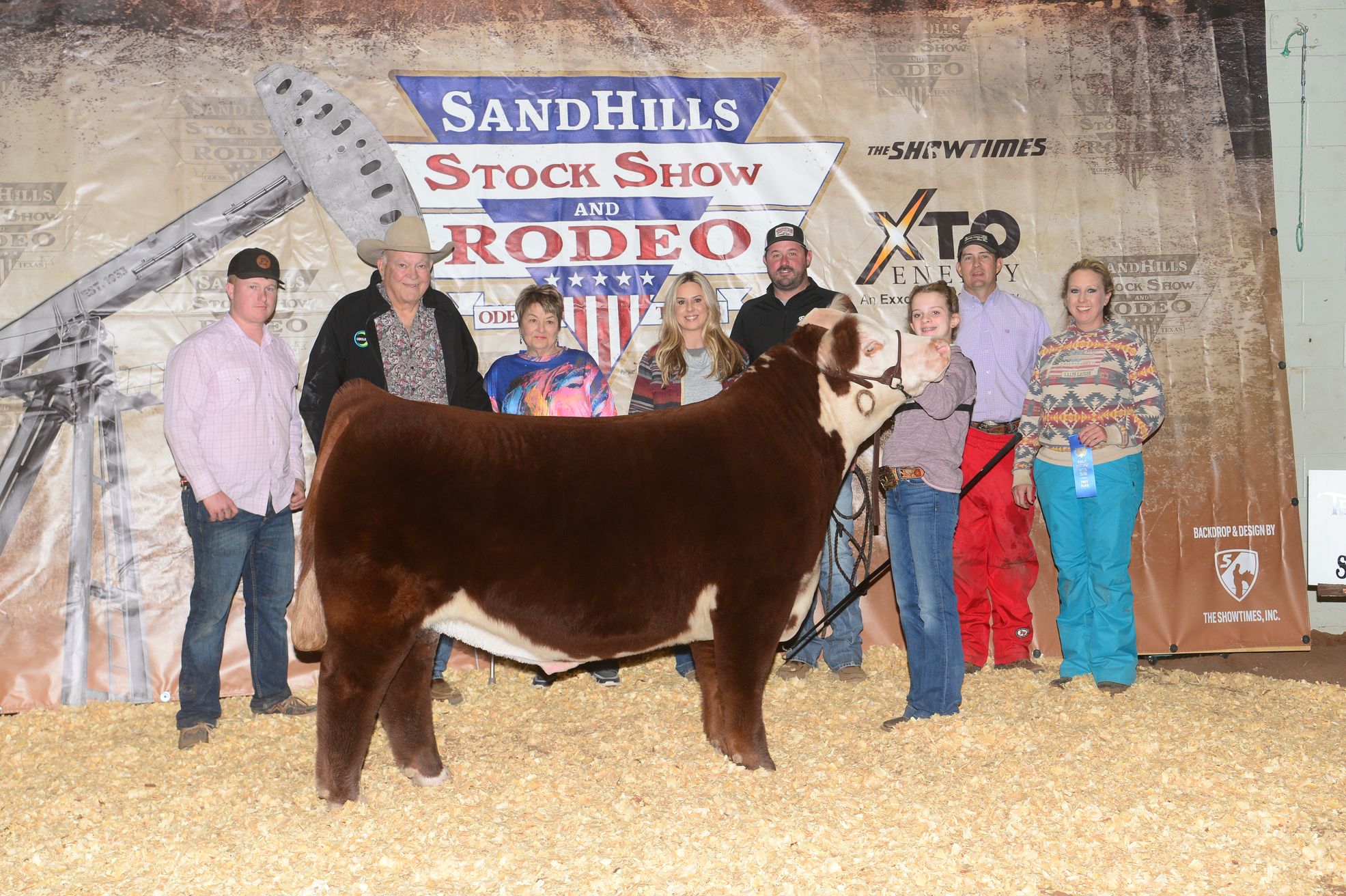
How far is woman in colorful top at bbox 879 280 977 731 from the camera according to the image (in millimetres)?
4270

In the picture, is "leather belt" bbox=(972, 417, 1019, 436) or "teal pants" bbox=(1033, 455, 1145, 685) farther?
"leather belt" bbox=(972, 417, 1019, 436)

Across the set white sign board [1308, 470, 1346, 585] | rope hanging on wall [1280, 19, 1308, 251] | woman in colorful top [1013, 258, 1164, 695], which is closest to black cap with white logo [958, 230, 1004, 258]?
woman in colorful top [1013, 258, 1164, 695]

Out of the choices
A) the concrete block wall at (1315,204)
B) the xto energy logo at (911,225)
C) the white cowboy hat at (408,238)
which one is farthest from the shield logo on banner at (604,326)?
the concrete block wall at (1315,204)

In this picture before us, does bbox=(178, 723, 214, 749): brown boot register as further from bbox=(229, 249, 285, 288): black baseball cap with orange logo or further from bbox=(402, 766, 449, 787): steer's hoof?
bbox=(229, 249, 285, 288): black baseball cap with orange logo

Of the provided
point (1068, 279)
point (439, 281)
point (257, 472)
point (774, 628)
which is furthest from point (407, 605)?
point (1068, 279)

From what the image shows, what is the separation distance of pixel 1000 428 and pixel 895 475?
126cm

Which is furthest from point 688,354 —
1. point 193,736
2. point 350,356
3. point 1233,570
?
point 1233,570

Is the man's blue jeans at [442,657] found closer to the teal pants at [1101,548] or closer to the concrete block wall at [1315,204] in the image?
the teal pants at [1101,548]

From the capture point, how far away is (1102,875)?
2922mm

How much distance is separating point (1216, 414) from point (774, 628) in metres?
3.69

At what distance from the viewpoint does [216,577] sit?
4.65 metres

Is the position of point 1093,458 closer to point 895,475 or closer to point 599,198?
point 895,475

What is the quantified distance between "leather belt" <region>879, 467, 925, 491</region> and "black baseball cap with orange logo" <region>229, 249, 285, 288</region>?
2911 millimetres

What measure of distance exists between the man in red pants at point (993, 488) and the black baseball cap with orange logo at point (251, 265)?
11.5 ft
